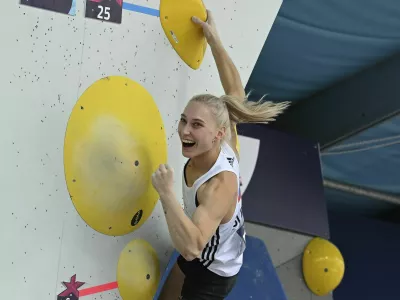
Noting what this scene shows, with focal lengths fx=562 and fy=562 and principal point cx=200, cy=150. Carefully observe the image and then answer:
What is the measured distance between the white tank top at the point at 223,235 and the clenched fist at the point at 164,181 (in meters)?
0.08

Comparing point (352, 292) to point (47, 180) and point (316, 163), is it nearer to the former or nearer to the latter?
point (316, 163)

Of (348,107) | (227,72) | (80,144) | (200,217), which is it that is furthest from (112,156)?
(348,107)

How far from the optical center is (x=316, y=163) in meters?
2.71

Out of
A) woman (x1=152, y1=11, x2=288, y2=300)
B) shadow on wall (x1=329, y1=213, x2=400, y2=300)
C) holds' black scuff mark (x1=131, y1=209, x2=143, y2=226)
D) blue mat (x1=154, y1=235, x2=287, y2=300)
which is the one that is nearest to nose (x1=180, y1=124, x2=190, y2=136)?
woman (x1=152, y1=11, x2=288, y2=300)

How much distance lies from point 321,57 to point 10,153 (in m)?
1.67

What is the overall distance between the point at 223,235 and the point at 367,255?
3.18m

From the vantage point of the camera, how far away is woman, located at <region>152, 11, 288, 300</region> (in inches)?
44.6

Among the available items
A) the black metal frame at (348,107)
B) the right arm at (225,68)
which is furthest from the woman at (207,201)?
the black metal frame at (348,107)

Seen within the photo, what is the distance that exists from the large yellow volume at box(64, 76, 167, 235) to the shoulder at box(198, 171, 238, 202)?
20 cm

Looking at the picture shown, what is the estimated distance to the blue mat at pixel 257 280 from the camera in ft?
4.90

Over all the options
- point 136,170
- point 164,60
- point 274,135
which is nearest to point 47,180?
point 136,170

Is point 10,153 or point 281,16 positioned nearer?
point 10,153

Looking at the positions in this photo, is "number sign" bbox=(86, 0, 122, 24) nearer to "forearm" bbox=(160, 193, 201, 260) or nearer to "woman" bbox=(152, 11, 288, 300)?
"woman" bbox=(152, 11, 288, 300)

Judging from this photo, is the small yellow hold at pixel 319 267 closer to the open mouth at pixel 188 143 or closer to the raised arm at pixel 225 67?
the raised arm at pixel 225 67
